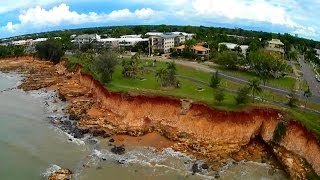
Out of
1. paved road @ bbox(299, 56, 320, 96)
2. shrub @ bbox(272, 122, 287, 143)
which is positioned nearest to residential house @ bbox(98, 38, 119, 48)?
paved road @ bbox(299, 56, 320, 96)

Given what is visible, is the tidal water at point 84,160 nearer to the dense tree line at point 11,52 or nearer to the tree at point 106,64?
the tree at point 106,64

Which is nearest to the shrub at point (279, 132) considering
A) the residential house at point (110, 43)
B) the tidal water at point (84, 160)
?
the tidal water at point (84, 160)

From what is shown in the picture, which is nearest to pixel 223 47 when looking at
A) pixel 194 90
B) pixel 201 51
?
pixel 201 51

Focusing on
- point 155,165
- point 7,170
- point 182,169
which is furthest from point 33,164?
point 182,169

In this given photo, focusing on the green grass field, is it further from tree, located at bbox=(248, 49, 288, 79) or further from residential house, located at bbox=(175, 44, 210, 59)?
residential house, located at bbox=(175, 44, 210, 59)

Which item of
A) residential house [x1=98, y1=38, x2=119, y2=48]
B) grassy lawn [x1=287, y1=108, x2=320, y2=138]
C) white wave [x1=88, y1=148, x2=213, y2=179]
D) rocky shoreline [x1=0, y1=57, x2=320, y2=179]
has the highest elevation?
residential house [x1=98, y1=38, x2=119, y2=48]

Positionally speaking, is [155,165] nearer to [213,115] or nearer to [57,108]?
[213,115]

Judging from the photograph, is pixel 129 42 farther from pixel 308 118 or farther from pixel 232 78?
pixel 308 118
